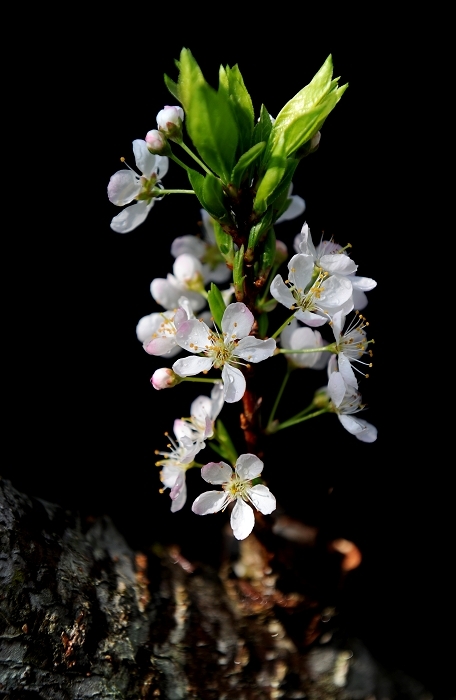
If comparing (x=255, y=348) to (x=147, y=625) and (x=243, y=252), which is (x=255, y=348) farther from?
(x=147, y=625)

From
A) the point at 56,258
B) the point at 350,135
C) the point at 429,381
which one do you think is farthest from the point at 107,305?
the point at 429,381

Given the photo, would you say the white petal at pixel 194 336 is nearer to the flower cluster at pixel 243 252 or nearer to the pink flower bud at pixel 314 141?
the flower cluster at pixel 243 252

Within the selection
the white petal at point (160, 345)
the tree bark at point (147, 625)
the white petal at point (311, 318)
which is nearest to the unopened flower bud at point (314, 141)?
the white petal at point (311, 318)

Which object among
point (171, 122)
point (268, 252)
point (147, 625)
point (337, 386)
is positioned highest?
point (171, 122)

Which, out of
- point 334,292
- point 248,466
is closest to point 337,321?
point 334,292

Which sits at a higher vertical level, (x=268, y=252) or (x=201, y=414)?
(x=268, y=252)

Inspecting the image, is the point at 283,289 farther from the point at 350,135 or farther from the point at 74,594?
the point at 350,135

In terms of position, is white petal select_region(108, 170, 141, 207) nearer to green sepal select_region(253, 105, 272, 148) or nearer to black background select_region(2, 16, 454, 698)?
green sepal select_region(253, 105, 272, 148)
